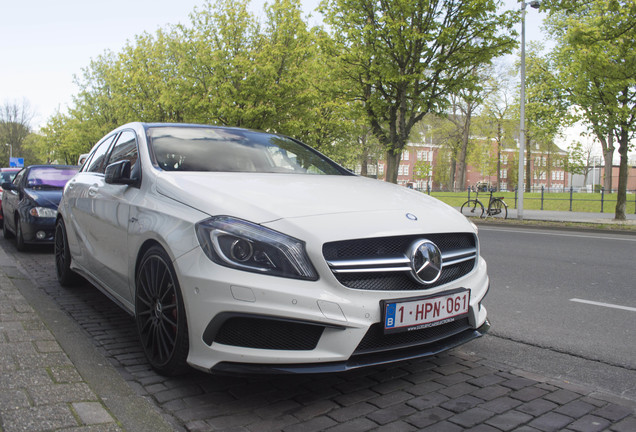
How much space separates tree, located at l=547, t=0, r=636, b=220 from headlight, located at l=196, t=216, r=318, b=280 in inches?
602

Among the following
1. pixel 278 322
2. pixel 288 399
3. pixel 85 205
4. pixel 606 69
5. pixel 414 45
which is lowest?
pixel 288 399

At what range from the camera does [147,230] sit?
317cm

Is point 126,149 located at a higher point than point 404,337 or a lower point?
higher

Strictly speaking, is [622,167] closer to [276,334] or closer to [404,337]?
[404,337]

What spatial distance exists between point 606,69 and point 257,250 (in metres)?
16.1

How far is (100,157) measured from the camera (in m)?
5.06

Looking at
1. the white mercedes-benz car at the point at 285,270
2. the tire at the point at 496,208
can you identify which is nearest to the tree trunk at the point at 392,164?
the tire at the point at 496,208

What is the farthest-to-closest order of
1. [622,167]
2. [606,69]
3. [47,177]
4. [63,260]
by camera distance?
[622,167], [606,69], [47,177], [63,260]

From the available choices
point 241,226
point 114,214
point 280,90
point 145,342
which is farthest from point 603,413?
point 280,90

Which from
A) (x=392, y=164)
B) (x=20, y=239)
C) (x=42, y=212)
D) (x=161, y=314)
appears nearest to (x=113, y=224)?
(x=161, y=314)

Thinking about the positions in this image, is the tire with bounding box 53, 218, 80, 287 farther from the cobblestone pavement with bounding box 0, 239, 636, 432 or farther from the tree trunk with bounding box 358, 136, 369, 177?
the tree trunk with bounding box 358, 136, 369, 177

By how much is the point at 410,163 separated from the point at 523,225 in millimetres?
86359

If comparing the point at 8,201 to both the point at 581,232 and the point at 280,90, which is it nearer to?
the point at 280,90

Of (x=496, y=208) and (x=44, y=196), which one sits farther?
(x=496, y=208)
